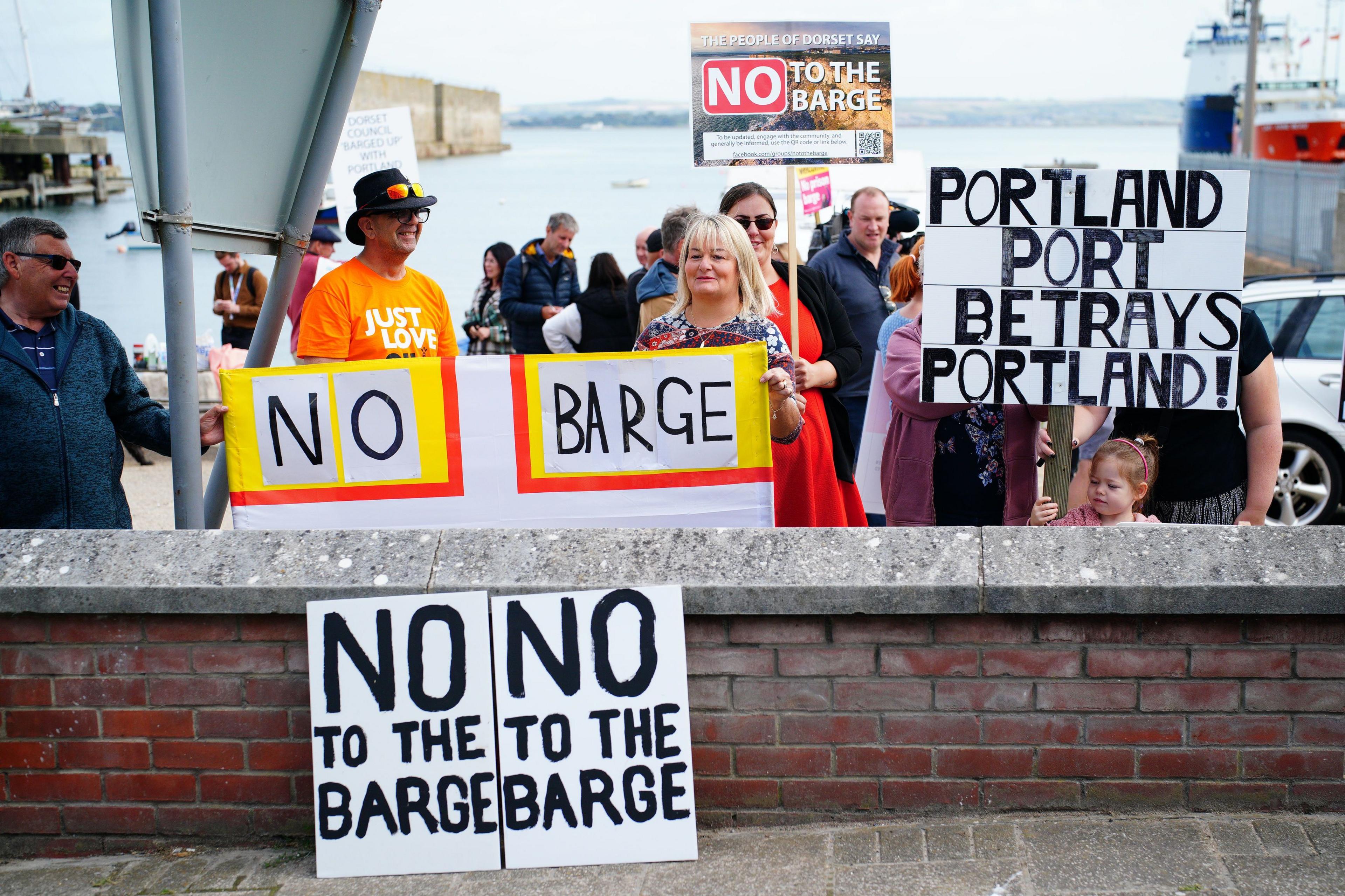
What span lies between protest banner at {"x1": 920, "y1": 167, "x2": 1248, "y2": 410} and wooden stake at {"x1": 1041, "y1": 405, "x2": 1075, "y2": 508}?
0.25 feet

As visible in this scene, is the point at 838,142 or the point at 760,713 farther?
the point at 838,142

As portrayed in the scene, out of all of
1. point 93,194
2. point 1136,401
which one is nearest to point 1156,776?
point 1136,401

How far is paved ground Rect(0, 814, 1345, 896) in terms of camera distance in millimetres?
3172

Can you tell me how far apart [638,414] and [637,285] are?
2.14 m

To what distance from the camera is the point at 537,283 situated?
9.95 meters

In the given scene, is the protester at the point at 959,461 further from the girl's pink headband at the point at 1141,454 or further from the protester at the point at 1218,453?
the girl's pink headband at the point at 1141,454

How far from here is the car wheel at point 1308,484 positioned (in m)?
7.82

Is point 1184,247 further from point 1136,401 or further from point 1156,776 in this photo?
point 1156,776

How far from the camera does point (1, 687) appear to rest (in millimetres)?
3477

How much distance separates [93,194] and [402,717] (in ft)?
311

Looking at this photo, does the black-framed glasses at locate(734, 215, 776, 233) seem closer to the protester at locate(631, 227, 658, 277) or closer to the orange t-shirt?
the orange t-shirt

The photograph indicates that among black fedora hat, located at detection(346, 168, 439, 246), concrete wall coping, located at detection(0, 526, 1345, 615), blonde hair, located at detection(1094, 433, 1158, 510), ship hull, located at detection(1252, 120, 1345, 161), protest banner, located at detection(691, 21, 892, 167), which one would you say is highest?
ship hull, located at detection(1252, 120, 1345, 161)

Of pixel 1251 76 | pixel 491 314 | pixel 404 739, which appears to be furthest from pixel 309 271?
pixel 1251 76

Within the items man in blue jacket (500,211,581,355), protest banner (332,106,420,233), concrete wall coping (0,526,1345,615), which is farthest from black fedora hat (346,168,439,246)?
man in blue jacket (500,211,581,355)
